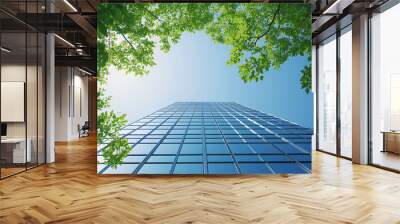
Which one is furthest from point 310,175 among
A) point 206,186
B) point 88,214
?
point 88,214

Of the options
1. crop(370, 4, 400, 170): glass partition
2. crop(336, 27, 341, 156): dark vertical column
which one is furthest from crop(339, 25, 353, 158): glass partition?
crop(370, 4, 400, 170): glass partition

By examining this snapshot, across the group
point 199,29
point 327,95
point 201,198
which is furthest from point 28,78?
point 327,95

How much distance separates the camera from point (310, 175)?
6.98m

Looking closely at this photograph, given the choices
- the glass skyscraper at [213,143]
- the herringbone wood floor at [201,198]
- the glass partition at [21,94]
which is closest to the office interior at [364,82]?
the herringbone wood floor at [201,198]

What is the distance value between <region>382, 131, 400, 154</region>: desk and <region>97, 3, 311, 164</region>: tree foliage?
2.05 metres

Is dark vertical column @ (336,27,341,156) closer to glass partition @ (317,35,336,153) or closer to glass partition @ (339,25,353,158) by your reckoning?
glass partition @ (339,25,353,158)

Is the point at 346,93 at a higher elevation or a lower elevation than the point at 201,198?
higher

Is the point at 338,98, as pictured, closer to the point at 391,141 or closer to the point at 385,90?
the point at 385,90

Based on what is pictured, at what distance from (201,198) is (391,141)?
452 centimetres

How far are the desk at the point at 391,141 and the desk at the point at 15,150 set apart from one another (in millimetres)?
7323

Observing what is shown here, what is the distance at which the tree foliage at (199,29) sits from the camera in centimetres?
682

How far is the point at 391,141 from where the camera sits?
7.42 metres

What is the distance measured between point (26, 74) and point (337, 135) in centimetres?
778

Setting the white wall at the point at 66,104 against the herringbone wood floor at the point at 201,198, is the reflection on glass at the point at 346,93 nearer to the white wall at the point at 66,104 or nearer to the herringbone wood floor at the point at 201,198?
the herringbone wood floor at the point at 201,198
